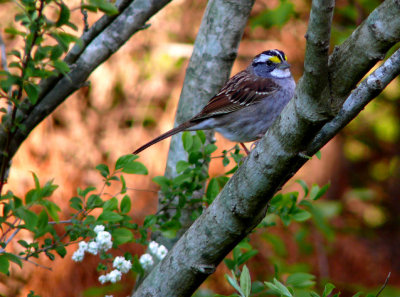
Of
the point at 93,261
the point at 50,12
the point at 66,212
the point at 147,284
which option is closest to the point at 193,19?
the point at 50,12

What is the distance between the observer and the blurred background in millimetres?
5000

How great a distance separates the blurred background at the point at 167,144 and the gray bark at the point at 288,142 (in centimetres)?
281

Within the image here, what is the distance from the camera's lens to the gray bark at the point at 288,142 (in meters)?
1.35

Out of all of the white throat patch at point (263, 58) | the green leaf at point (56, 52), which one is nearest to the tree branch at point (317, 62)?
the green leaf at point (56, 52)

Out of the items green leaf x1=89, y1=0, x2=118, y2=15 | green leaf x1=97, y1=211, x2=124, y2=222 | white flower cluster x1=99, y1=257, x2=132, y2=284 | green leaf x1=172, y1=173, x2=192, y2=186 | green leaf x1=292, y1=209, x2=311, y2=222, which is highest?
green leaf x1=89, y1=0, x2=118, y2=15

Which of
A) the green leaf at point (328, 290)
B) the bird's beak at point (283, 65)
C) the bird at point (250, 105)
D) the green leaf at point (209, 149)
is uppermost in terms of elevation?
the bird's beak at point (283, 65)

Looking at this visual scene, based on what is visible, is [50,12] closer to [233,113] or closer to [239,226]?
[233,113]

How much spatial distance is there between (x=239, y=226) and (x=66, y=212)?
3.33m

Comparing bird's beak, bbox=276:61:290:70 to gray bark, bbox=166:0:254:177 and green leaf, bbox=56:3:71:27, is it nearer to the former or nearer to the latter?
gray bark, bbox=166:0:254:177

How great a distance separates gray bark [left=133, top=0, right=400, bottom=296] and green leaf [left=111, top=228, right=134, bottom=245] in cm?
17

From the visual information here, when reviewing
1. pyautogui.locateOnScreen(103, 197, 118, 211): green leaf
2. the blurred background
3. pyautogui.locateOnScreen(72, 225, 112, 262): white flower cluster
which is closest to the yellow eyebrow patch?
the blurred background

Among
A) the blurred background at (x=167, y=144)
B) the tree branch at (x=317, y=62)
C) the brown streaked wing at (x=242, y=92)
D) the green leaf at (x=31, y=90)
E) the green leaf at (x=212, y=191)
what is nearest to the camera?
the tree branch at (x=317, y=62)

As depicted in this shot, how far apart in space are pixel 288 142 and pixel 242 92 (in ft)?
6.05

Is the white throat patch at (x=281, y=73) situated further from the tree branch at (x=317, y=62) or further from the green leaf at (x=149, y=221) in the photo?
the tree branch at (x=317, y=62)
